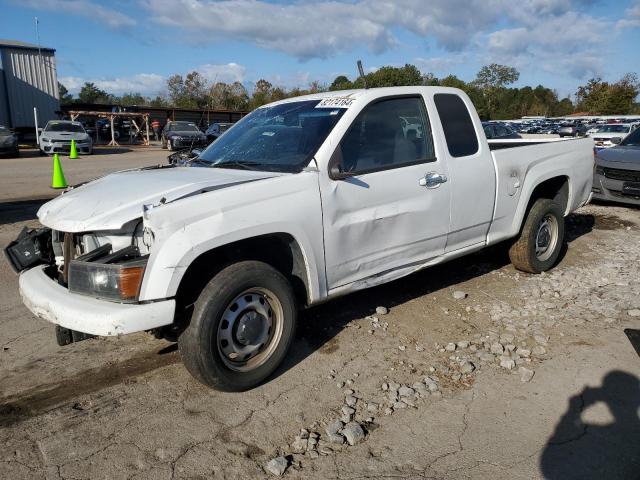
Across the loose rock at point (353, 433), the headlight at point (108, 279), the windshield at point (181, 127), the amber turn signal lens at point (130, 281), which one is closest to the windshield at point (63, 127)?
the windshield at point (181, 127)

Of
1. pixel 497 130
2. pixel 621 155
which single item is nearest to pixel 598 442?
pixel 621 155

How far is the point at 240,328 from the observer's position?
3.35 meters

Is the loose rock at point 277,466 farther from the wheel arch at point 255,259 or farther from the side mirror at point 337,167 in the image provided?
the side mirror at point 337,167

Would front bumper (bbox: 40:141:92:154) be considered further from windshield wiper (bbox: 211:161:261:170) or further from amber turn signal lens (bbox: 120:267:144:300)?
amber turn signal lens (bbox: 120:267:144:300)

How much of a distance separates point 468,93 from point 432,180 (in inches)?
2319

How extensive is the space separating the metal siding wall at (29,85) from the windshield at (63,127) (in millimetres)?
13907

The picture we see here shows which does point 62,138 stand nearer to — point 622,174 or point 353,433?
point 622,174

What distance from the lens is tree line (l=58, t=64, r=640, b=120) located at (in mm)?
58875

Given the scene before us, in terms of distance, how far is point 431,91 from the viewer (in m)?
4.60

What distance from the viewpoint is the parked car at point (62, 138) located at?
2293cm

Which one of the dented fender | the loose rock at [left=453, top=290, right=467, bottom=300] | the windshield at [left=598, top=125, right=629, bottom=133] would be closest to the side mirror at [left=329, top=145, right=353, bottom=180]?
the dented fender

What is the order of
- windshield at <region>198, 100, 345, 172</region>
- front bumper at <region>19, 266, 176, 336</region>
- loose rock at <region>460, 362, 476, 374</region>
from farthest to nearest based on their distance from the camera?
windshield at <region>198, 100, 345, 172</region>
loose rock at <region>460, 362, 476, 374</region>
front bumper at <region>19, 266, 176, 336</region>

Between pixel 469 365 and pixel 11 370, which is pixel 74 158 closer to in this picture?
pixel 11 370

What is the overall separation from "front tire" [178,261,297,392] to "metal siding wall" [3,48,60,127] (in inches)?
1501
